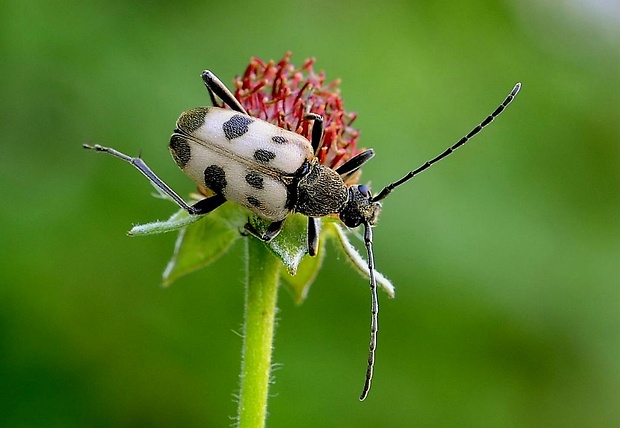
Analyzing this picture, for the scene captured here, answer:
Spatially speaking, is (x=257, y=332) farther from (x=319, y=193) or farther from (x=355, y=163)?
(x=355, y=163)

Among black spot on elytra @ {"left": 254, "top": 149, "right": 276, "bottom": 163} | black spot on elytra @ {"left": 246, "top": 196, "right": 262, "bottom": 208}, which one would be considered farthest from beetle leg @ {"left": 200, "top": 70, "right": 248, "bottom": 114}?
black spot on elytra @ {"left": 246, "top": 196, "right": 262, "bottom": 208}

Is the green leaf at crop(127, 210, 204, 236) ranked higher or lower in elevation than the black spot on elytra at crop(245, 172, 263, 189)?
lower

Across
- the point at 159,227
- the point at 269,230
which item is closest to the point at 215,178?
the point at 269,230

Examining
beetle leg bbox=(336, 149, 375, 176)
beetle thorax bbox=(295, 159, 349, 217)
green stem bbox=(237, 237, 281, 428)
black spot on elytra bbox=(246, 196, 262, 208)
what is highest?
beetle leg bbox=(336, 149, 375, 176)

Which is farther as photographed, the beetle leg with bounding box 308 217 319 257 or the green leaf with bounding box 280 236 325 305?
the green leaf with bounding box 280 236 325 305

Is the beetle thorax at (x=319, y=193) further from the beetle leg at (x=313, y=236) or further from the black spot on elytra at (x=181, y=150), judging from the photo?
the black spot on elytra at (x=181, y=150)

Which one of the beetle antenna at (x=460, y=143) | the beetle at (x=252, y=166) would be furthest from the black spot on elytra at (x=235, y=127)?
the beetle antenna at (x=460, y=143)

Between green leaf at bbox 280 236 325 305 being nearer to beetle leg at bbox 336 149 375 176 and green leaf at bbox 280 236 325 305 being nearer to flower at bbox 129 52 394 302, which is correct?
flower at bbox 129 52 394 302
